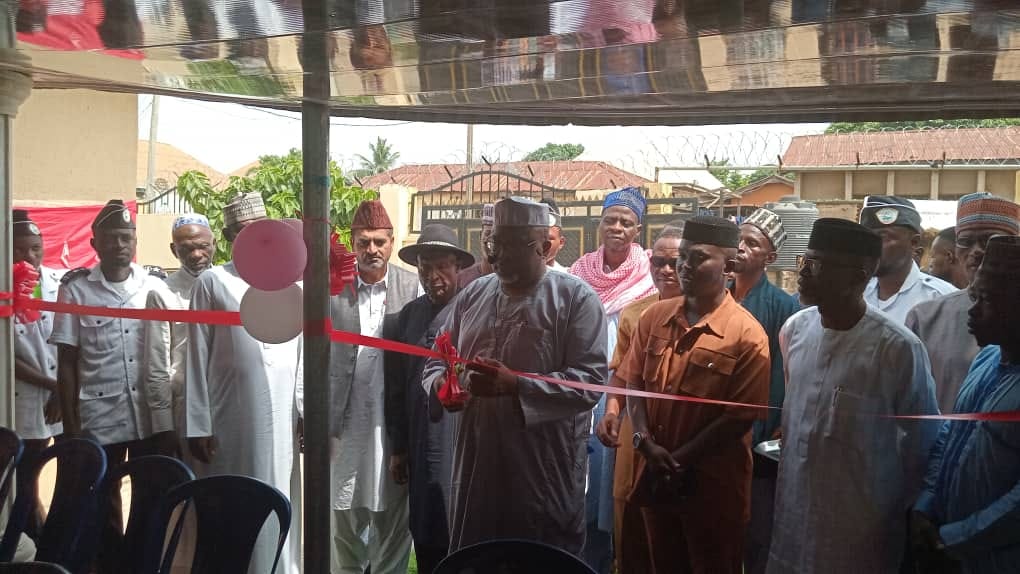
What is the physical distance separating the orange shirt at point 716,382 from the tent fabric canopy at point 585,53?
692mm

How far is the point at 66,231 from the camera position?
4688mm

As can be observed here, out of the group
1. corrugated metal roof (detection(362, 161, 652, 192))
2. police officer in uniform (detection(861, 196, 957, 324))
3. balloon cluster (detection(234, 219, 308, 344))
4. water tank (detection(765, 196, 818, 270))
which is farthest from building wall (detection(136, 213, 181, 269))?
police officer in uniform (detection(861, 196, 957, 324))

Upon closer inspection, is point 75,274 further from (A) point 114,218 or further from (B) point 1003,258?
(B) point 1003,258

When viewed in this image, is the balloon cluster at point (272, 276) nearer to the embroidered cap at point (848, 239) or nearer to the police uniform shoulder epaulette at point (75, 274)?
the police uniform shoulder epaulette at point (75, 274)

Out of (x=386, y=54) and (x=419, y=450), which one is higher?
(x=386, y=54)

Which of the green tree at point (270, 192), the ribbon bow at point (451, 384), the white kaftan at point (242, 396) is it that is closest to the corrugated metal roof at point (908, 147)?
the ribbon bow at point (451, 384)

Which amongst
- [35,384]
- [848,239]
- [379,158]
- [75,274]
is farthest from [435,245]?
[35,384]

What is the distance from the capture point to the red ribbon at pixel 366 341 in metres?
2.57

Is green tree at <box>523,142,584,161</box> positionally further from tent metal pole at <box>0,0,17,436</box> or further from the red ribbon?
tent metal pole at <box>0,0,17,436</box>

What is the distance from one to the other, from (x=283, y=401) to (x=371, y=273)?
0.63 m

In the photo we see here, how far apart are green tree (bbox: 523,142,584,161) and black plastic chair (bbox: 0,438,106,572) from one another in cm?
167

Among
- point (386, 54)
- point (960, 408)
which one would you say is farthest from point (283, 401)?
point (960, 408)

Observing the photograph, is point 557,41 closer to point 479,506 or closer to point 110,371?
point 479,506

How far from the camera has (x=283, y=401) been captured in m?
3.65
